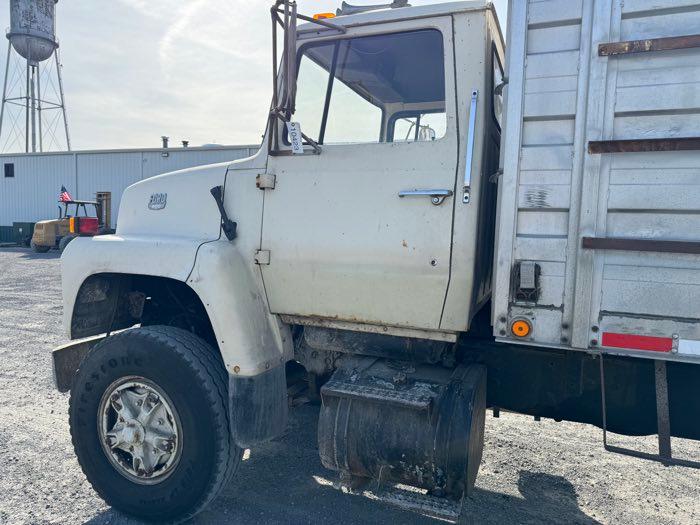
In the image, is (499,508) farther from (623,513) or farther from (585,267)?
(585,267)

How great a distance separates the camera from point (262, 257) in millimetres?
3018

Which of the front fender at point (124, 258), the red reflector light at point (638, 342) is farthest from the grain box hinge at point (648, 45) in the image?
the front fender at point (124, 258)

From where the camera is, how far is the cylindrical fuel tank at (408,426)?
2.61 metres

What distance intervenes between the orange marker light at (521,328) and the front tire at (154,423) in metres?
1.66

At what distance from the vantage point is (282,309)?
3068 millimetres

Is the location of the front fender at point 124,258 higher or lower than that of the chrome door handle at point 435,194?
lower

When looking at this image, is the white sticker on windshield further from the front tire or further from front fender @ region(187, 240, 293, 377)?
the front tire

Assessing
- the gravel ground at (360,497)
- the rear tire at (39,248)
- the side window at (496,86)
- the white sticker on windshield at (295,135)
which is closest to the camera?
the white sticker on windshield at (295,135)

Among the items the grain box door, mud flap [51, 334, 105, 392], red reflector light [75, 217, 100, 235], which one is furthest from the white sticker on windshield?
red reflector light [75, 217, 100, 235]

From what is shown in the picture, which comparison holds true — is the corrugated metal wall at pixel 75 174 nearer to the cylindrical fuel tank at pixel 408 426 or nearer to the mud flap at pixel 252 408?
the mud flap at pixel 252 408

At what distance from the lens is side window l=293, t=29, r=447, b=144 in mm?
2926

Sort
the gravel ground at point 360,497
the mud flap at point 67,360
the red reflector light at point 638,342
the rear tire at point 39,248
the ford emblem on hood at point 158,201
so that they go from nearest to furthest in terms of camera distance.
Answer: the red reflector light at point 638,342, the gravel ground at point 360,497, the ford emblem on hood at point 158,201, the mud flap at point 67,360, the rear tire at point 39,248

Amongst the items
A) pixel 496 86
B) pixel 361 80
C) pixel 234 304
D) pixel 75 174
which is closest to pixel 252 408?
pixel 234 304

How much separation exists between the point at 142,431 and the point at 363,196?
1880mm
